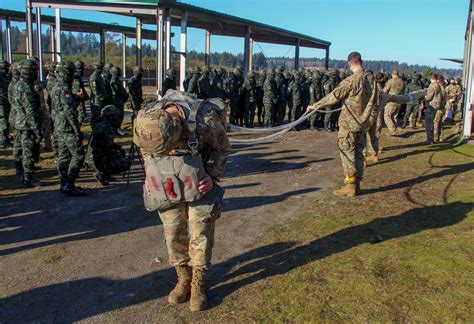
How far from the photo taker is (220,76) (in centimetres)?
1407

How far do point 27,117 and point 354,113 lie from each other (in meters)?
5.11

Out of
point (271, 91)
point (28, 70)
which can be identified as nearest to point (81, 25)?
point (271, 91)

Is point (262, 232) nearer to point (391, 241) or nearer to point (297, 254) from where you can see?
point (297, 254)

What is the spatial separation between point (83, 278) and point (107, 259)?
1.42 ft

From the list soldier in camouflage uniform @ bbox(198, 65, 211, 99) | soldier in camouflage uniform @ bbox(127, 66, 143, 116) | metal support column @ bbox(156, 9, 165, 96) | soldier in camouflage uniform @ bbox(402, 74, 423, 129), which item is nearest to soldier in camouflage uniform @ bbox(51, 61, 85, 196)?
metal support column @ bbox(156, 9, 165, 96)

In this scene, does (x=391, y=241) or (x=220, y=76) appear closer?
(x=391, y=241)

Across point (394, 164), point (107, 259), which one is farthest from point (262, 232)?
point (394, 164)

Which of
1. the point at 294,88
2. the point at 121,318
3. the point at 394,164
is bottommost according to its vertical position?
the point at 121,318

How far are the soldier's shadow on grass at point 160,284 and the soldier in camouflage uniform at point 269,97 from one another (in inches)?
348

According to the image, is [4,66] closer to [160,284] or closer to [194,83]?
[194,83]

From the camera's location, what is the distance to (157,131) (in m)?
3.10

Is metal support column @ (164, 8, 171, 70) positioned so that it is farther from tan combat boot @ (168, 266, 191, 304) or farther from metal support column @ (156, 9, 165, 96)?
tan combat boot @ (168, 266, 191, 304)

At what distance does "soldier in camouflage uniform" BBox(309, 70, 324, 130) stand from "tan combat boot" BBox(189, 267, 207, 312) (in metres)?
11.0

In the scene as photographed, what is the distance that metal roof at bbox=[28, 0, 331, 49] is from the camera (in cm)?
1218
